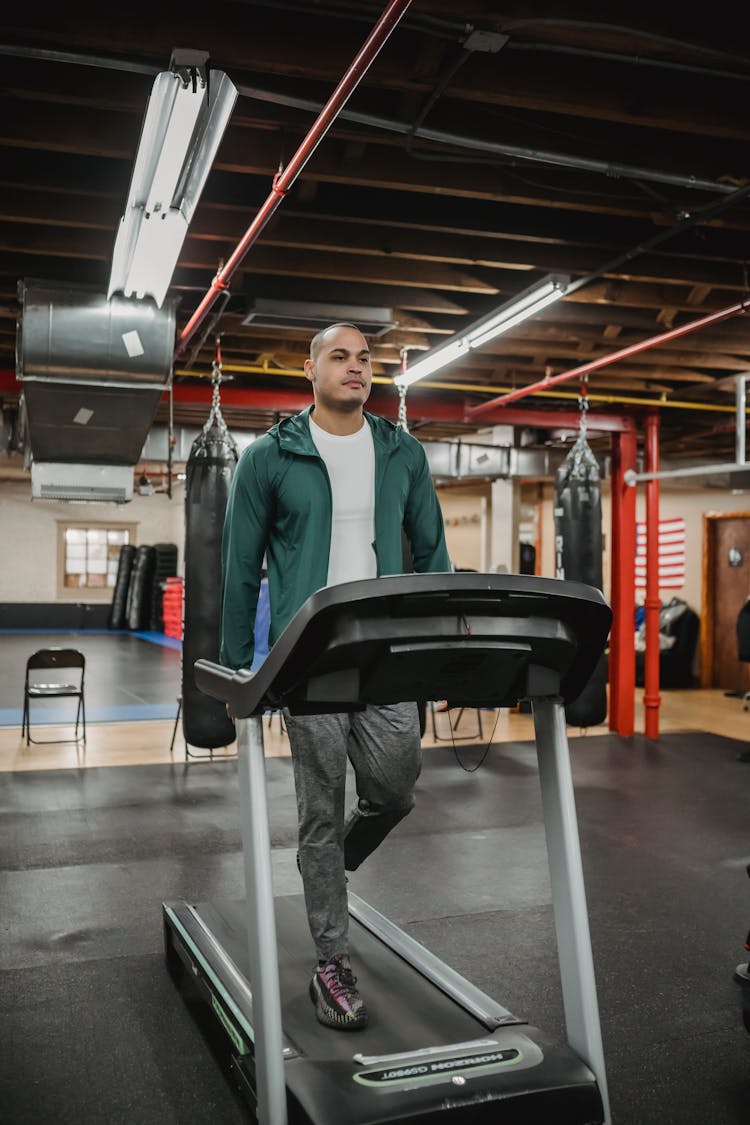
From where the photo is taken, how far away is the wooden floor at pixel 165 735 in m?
6.52

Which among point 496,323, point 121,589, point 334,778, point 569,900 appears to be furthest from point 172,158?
point 121,589

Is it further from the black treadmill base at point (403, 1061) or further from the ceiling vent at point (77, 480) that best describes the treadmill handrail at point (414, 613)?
the ceiling vent at point (77, 480)

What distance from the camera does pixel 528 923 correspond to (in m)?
3.44

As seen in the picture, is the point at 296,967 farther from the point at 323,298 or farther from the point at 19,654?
the point at 19,654

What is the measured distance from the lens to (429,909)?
3594mm

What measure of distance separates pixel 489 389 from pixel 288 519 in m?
5.48

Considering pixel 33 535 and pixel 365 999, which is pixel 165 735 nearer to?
pixel 365 999

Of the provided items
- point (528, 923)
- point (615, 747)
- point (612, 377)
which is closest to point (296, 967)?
point (528, 923)

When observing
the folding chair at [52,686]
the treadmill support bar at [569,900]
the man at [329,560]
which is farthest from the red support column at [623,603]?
the treadmill support bar at [569,900]

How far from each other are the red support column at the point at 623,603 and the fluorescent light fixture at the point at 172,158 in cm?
494

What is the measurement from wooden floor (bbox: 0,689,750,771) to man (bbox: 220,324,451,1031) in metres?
3.47

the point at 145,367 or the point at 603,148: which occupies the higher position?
the point at 603,148

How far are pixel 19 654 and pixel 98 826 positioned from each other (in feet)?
32.8

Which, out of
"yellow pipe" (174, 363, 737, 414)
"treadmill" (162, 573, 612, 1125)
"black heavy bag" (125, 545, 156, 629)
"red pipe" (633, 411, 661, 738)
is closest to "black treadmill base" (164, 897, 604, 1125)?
"treadmill" (162, 573, 612, 1125)
